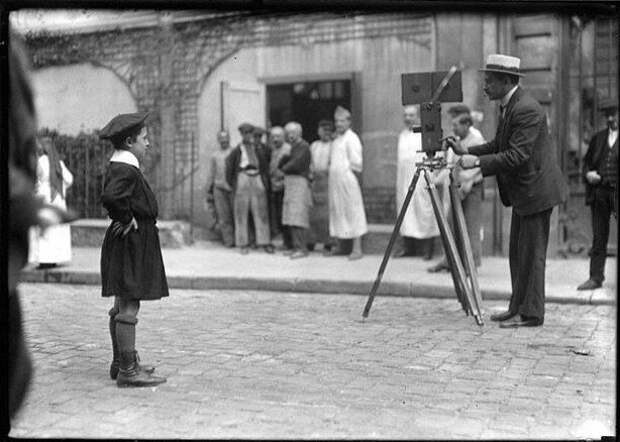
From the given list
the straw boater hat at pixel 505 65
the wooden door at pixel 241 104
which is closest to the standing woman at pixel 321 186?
the wooden door at pixel 241 104

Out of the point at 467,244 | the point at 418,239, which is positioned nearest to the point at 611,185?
the point at 467,244

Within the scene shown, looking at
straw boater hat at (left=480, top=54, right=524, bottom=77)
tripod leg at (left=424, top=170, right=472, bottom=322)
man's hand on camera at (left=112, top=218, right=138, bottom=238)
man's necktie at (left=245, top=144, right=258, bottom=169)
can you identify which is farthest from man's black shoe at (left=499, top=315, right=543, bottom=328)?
man's necktie at (left=245, top=144, right=258, bottom=169)

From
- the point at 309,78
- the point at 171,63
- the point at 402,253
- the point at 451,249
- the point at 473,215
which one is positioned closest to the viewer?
the point at 451,249

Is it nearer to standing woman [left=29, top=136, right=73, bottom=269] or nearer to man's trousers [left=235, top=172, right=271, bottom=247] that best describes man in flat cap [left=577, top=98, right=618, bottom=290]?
Answer: man's trousers [left=235, top=172, right=271, bottom=247]

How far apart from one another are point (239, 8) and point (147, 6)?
37 centimetres

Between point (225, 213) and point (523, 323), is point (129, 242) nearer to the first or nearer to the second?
point (523, 323)

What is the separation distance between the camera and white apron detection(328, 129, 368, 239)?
11.0 metres

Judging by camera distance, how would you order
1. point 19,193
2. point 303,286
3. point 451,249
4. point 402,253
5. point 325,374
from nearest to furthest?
point 19,193 < point 325,374 < point 451,249 < point 303,286 < point 402,253

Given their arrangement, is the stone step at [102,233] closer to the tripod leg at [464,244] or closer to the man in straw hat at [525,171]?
the tripod leg at [464,244]

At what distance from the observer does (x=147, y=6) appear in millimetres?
3494

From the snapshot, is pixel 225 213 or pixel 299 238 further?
pixel 225 213

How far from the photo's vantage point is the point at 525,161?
6.57 metres

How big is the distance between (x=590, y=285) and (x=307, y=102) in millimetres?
5486

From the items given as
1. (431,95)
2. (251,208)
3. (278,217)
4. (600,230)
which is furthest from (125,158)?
(278,217)
